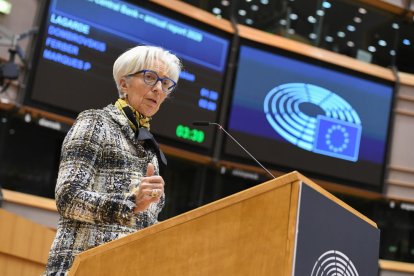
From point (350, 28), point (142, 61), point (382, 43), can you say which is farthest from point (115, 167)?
point (382, 43)

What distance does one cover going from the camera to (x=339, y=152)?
9.63m

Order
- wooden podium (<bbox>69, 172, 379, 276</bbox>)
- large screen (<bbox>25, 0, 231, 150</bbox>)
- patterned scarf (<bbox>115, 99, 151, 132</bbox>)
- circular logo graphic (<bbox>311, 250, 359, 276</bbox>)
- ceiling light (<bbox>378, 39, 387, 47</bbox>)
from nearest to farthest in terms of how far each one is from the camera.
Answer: wooden podium (<bbox>69, 172, 379, 276</bbox>)
circular logo graphic (<bbox>311, 250, 359, 276</bbox>)
patterned scarf (<bbox>115, 99, 151, 132</bbox>)
large screen (<bbox>25, 0, 231, 150</bbox>)
ceiling light (<bbox>378, 39, 387, 47</bbox>)

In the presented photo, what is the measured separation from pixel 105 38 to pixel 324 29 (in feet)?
11.7

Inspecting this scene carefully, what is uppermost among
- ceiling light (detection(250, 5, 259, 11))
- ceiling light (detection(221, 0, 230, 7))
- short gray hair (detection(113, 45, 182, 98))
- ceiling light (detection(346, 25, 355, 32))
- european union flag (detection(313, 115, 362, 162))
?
ceiling light (detection(346, 25, 355, 32))

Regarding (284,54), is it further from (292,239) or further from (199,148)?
(292,239)

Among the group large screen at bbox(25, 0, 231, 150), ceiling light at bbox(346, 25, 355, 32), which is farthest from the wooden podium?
ceiling light at bbox(346, 25, 355, 32)

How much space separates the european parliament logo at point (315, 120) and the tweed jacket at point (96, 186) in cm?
715

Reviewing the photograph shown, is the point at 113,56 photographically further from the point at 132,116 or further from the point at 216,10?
the point at 132,116

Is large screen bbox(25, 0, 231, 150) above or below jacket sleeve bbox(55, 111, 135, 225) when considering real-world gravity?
above

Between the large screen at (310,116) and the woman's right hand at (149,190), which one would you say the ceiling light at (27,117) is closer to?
the large screen at (310,116)

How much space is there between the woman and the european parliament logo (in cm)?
700

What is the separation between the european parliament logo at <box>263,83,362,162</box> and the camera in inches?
368

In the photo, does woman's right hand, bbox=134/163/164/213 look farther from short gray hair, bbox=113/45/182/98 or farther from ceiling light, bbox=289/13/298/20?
ceiling light, bbox=289/13/298/20

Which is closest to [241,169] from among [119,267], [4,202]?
[4,202]
